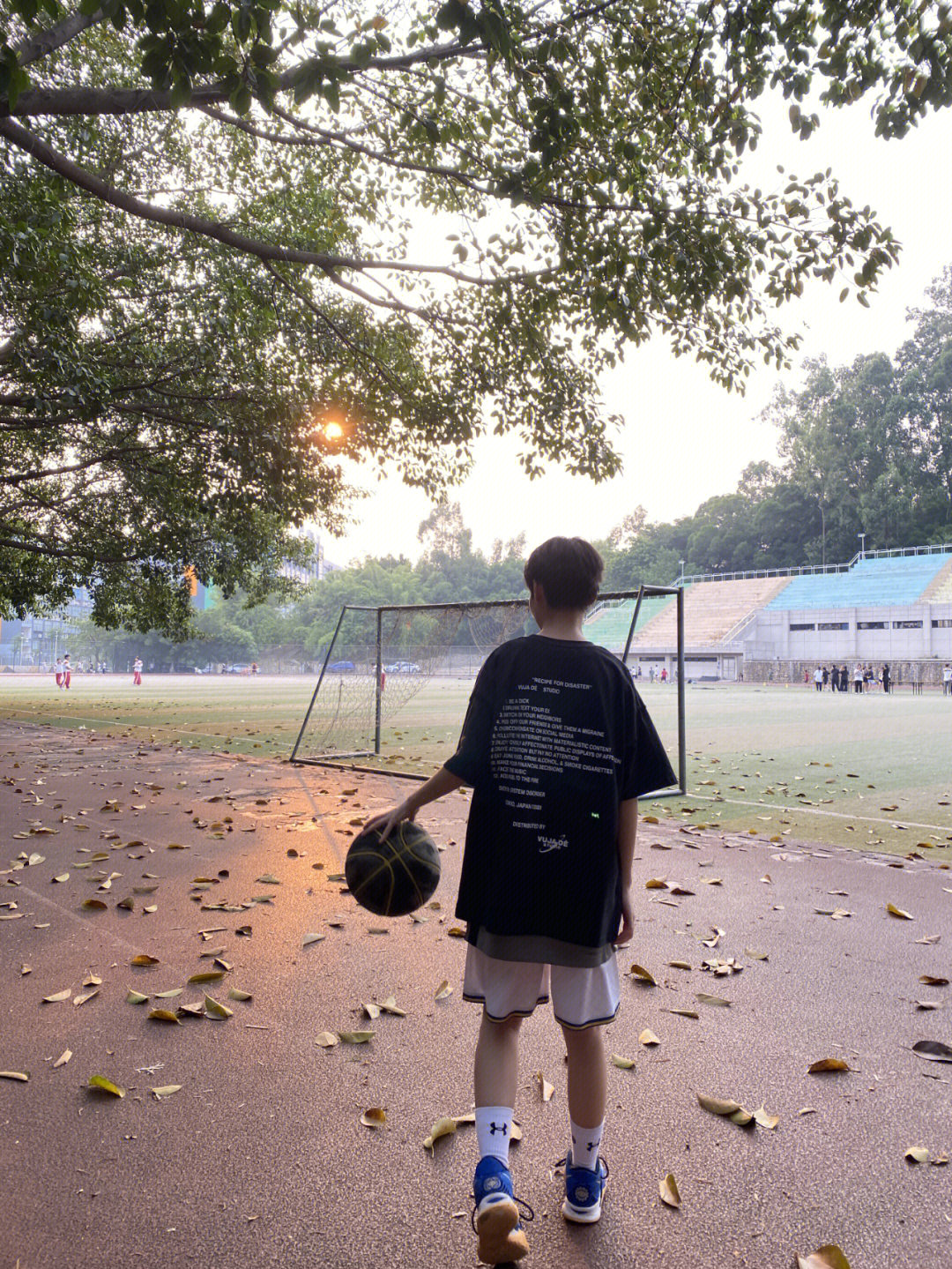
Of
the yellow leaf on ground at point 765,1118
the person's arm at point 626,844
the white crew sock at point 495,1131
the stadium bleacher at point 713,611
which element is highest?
the stadium bleacher at point 713,611

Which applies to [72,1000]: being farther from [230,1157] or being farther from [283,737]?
[283,737]

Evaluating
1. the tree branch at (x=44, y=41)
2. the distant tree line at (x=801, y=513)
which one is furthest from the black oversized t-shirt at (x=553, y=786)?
the distant tree line at (x=801, y=513)

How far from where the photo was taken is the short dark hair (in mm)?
2529

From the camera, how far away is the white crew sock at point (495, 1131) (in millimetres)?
2361

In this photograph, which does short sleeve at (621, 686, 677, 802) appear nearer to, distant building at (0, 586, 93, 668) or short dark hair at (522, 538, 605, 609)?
short dark hair at (522, 538, 605, 609)

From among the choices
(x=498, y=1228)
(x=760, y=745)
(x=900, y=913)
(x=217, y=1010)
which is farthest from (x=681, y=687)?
(x=498, y=1228)

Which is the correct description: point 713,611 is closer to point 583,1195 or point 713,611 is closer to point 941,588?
point 941,588

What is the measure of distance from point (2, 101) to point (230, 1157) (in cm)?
675

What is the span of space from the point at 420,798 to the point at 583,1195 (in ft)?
3.74

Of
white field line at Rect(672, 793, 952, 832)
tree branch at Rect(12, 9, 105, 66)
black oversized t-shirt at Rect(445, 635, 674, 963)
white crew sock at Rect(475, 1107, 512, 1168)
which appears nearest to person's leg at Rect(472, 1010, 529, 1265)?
white crew sock at Rect(475, 1107, 512, 1168)

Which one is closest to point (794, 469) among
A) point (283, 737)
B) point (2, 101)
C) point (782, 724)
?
point (782, 724)

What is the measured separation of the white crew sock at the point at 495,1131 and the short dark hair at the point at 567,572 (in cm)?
133

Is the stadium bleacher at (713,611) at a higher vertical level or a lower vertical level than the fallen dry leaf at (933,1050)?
higher

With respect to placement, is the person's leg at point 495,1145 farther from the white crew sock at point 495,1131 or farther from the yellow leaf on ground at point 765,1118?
the yellow leaf on ground at point 765,1118
